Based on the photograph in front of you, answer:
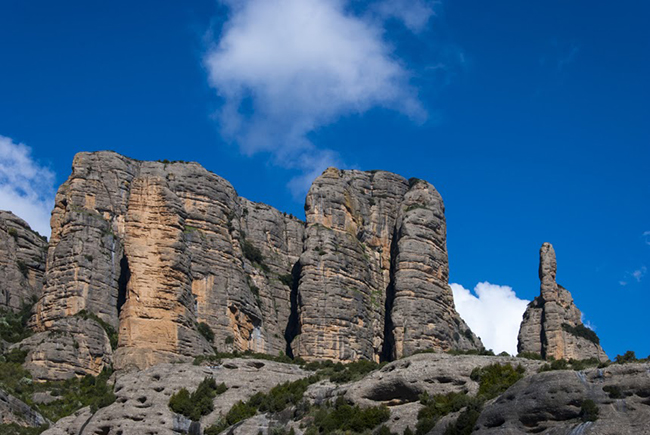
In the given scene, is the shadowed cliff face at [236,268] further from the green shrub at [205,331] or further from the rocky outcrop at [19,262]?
the rocky outcrop at [19,262]

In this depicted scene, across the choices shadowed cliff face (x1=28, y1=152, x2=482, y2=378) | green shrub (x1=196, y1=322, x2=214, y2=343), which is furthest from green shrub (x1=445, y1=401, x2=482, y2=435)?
green shrub (x1=196, y1=322, x2=214, y2=343)

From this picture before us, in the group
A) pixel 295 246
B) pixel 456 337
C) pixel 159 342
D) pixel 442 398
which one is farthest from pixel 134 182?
pixel 442 398

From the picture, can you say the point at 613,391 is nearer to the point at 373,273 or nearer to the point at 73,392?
the point at 73,392

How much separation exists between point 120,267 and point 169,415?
34944 mm

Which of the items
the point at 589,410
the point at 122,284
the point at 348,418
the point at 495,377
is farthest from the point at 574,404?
the point at 122,284

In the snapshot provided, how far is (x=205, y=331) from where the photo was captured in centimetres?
10200

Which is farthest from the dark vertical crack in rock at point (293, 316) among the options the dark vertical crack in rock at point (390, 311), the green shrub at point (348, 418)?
the green shrub at point (348, 418)

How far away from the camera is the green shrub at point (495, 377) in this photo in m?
63.0

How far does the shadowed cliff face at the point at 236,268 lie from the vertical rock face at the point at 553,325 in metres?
8.38

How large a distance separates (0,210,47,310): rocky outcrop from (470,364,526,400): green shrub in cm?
5248

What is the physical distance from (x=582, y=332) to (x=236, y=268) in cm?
3926

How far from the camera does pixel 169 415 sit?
7162cm

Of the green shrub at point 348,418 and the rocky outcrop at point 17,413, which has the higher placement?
the rocky outcrop at point 17,413

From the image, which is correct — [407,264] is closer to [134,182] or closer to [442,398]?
[134,182]
